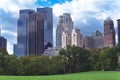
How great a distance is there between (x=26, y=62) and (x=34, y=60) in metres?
1.97

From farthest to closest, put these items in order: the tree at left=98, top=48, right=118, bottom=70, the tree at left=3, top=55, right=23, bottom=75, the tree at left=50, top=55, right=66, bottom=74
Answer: the tree at left=98, top=48, right=118, bottom=70, the tree at left=50, top=55, right=66, bottom=74, the tree at left=3, top=55, right=23, bottom=75

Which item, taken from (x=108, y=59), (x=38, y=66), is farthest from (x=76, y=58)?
(x=38, y=66)

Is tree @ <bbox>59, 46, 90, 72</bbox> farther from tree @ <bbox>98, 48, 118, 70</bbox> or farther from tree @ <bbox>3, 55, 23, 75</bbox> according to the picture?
tree @ <bbox>3, 55, 23, 75</bbox>

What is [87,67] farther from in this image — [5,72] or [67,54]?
[5,72]

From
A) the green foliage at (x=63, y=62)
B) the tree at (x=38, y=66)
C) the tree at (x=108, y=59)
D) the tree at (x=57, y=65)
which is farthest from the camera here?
the tree at (x=108, y=59)

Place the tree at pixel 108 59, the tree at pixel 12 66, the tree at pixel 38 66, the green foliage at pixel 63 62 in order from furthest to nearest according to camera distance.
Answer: the tree at pixel 108 59, the tree at pixel 38 66, the green foliage at pixel 63 62, the tree at pixel 12 66

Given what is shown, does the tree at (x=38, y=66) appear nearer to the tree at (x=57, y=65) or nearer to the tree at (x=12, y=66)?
the tree at (x=57, y=65)

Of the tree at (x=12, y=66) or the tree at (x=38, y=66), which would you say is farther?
the tree at (x=38, y=66)

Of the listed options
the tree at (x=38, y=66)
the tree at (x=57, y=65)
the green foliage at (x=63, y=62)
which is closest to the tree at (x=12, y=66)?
the green foliage at (x=63, y=62)

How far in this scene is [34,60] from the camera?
70.1 meters

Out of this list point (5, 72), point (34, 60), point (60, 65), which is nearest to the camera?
point (5, 72)

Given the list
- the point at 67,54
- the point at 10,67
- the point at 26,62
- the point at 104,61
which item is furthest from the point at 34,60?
the point at 104,61

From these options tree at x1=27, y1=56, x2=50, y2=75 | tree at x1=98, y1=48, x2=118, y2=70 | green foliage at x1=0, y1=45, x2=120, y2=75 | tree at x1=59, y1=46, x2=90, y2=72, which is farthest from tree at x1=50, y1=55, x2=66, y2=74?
tree at x1=98, y1=48, x2=118, y2=70

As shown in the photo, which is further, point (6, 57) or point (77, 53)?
point (77, 53)
